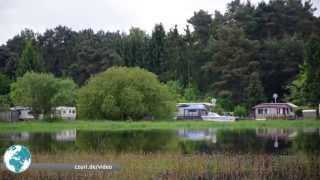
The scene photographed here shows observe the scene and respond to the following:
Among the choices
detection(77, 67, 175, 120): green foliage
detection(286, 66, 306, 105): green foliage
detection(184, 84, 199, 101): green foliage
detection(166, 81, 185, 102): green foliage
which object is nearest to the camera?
detection(77, 67, 175, 120): green foliage

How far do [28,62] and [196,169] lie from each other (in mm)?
40150

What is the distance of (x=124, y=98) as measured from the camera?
1644 inches

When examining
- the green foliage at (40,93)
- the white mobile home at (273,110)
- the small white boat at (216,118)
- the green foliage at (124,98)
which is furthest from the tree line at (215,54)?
the green foliage at (124,98)

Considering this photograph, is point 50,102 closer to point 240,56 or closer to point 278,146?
point 240,56

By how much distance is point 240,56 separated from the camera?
5053 cm

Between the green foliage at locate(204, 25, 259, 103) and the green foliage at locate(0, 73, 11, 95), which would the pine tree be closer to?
the green foliage at locate(204, 25, 259, 103)

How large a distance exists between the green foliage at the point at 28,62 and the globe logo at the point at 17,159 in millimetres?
41128

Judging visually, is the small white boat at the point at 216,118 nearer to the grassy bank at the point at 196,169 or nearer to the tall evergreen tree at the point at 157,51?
the tall evergreen tree at the point at 157,51

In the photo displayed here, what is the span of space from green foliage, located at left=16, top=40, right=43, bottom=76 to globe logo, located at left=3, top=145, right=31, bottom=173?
41.1 metres

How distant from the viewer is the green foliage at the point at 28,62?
5012cm

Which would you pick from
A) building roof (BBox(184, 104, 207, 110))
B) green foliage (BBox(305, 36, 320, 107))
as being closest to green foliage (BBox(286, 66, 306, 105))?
green foliage (BBox(305, 36, 320, 107))

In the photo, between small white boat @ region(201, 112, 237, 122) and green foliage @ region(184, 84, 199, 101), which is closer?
small white boat @ region(201, 112, 237, 122)

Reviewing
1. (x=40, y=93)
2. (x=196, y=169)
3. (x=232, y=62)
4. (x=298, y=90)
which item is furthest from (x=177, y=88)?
(x=196, y=169)

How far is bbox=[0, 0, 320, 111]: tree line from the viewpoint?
4397cm
